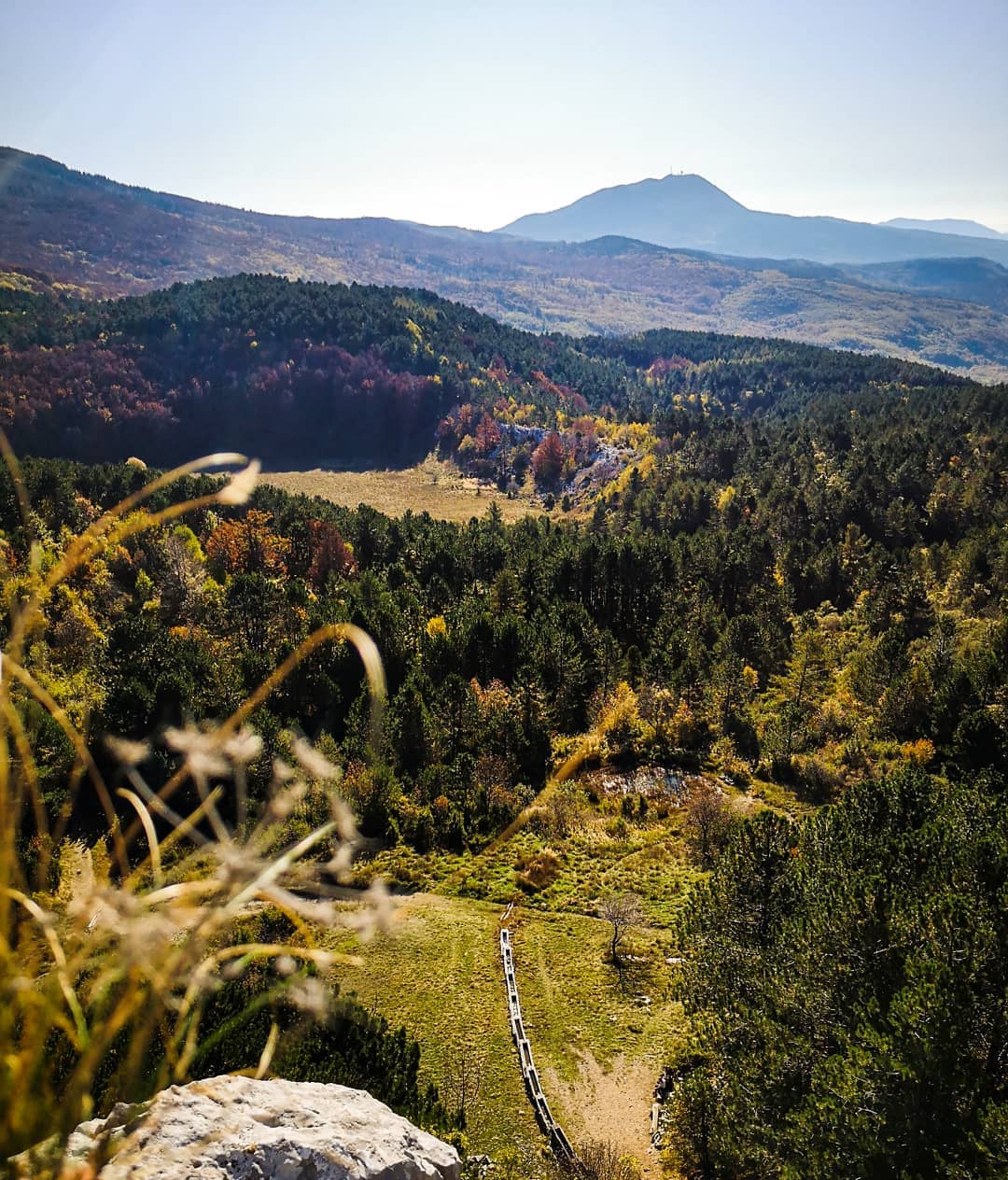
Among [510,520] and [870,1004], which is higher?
[870,1004]

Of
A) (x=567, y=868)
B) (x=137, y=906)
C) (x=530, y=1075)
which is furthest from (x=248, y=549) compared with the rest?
(x=137, y=906)

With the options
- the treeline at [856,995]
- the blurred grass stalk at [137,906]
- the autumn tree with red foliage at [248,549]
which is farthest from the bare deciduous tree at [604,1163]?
the autumn tree with red foliage at [248,549]

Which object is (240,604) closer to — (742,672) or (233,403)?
(742,672)

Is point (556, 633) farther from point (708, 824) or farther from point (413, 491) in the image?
point (413, 491)

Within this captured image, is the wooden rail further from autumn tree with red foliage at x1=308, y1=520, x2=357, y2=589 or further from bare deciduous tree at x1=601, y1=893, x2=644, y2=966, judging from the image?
autumn tree with red foliage at x1=308, y1=520, x2=357, y2=589

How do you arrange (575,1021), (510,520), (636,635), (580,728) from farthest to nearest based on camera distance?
(510,520)
(636,635)
(580,728)
(575,1021)

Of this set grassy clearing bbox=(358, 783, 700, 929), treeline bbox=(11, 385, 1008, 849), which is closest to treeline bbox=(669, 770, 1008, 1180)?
grassy clearing bbox=(358, 783, 700, 929)

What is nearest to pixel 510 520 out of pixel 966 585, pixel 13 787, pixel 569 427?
pixel 569 427

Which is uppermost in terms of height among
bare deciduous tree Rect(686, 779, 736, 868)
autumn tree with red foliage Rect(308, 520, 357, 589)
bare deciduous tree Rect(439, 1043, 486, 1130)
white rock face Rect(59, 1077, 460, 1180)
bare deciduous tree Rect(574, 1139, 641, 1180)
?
white rock face Rect(59, 1077, 460, 1180)
